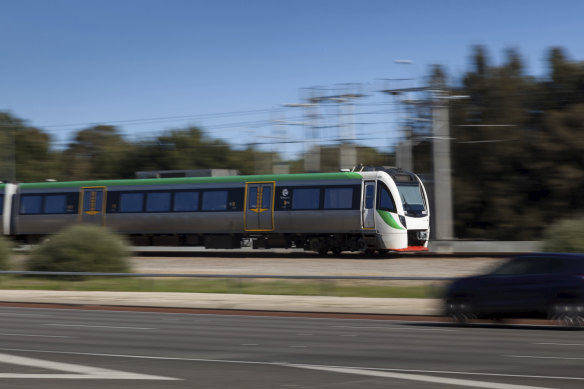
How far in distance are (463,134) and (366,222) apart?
89.1 ft

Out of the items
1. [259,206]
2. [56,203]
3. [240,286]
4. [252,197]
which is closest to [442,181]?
[259,206]

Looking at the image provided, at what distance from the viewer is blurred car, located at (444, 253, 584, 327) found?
1513 centimetres

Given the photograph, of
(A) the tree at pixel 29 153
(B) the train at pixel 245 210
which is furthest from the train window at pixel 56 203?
(A) the tree at pixel 29 153

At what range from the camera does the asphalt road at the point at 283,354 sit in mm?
9453

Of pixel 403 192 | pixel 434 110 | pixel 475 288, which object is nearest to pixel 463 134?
pixel 434 110

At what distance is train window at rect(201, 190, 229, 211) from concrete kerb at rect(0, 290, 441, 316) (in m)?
11.9

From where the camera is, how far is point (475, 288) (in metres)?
16.2

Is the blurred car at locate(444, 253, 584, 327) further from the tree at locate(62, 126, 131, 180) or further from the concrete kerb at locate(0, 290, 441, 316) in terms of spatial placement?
the tree at locate(62, 126, 131, 180)

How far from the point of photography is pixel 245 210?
36719 mm

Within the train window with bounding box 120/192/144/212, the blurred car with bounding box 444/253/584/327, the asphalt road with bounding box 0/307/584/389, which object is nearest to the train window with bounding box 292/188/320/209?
the train window with bounding box 120/192/144/212

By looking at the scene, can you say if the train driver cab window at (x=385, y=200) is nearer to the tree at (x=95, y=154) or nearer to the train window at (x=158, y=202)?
the train window at (x=158, y=202)

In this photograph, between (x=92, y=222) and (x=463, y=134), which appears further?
(x=463, y=134)

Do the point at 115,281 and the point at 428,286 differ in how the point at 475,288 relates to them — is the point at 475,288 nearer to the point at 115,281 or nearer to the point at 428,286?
the point at 428,286

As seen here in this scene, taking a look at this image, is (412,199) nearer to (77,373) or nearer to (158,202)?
(158,202)
